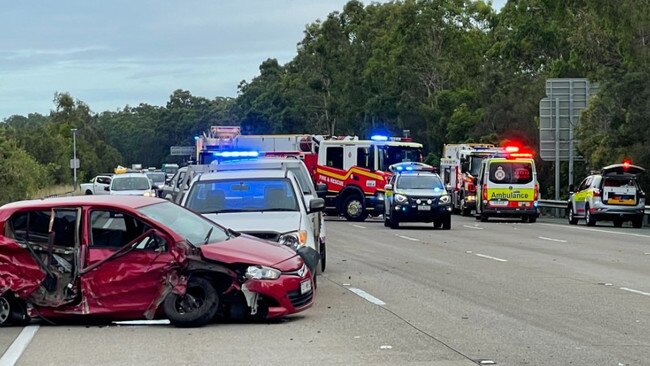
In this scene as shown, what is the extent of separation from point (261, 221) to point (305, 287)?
226cm

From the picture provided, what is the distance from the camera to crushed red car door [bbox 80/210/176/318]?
39.6 ft

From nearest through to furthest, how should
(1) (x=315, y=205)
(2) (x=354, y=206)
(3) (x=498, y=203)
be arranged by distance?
(1) (x=315, y=205) → (2) (x=354, y=206) → (3) (x=498, y=203)

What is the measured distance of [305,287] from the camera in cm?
1262

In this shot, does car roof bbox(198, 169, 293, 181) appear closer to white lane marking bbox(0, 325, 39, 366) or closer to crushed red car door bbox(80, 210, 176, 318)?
crushed red car door bbox(80, 210, 176, 318)

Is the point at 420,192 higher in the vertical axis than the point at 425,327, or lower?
higher

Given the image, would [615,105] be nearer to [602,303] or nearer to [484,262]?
[484,262]

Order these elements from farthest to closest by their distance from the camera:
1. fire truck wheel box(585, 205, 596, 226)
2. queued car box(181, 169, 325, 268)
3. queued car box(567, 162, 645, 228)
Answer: fire truck wheel box(585, 205, 596, 226) → queued car box(567, 162, 645, 228) → queued car box(181, 169, 325, 268)

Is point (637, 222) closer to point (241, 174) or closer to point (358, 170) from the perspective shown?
point (358, 170)

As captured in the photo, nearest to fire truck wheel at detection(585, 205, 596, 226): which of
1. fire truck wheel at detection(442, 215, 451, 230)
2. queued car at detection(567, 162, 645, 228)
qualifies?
queued car at detection(567, 162, 645, 228)

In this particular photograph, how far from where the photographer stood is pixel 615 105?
46625 millimetres

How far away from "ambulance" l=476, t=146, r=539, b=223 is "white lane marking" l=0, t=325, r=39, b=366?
30.6 meters

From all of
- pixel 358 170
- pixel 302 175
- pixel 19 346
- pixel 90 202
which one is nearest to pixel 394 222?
pixel 358 170

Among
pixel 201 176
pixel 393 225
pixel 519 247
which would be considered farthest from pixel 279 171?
pixel 393 225

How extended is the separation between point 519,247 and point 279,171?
1060cm
